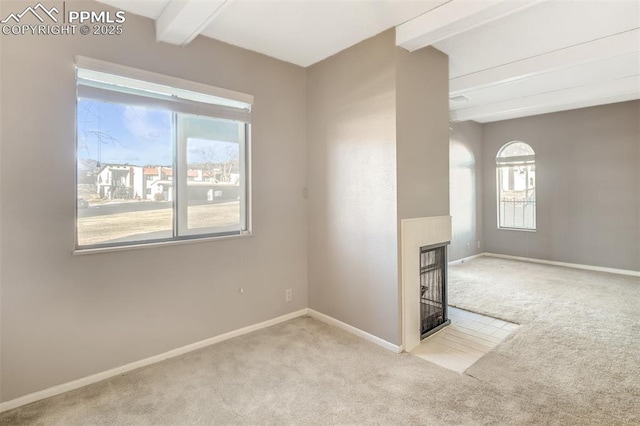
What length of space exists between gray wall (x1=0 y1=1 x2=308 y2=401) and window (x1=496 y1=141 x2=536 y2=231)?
4.84m

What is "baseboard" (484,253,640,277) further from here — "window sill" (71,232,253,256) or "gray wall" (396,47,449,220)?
"window sill" (71,232,253,256)

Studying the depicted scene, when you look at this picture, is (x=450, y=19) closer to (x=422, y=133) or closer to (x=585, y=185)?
(x=422, y=133)

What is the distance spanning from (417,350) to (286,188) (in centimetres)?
195

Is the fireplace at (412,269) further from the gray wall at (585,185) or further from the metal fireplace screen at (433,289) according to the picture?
the gray wall at (585,185)

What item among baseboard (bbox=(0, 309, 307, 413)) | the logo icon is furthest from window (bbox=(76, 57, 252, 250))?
baseboard (bbox=(0, 309, 307, 413))

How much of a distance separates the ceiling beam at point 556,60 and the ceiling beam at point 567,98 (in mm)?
1437

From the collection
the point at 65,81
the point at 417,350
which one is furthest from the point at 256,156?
the point at 417,350

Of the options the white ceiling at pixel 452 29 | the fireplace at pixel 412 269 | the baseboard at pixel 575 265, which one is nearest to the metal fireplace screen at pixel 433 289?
the fireplace at pixel 412 269

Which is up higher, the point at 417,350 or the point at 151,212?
the point at 151,212

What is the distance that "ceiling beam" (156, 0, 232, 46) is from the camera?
2.01 metres

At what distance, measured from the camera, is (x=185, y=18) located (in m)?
2.14

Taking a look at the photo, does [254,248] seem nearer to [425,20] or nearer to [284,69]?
[284,69]

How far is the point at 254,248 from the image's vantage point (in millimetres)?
3037

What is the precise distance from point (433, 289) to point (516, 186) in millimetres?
4447
